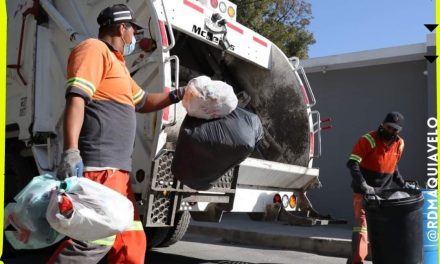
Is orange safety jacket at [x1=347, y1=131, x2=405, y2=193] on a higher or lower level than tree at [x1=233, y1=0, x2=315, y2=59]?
lower

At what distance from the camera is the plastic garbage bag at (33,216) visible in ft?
7.20

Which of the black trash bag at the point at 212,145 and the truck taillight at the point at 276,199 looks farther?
the truck taillight at the point at 276,199

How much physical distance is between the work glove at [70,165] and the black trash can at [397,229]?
254 centimetres

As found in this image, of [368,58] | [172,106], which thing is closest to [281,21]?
[368,58]

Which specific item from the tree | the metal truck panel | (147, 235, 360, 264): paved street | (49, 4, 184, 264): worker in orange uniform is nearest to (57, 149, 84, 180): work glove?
(49, 4, 184, 264): worker in orange uniform

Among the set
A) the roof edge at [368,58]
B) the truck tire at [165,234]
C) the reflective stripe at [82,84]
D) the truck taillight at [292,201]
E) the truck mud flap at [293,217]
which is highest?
the roof edge at [368,58]

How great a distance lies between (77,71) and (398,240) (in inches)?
107

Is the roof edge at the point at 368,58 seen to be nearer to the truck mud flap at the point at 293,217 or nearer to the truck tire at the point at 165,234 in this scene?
the truck mud flap at the point at 293,217

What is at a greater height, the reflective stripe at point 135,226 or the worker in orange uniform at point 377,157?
the worker in orange uniform at point 377,157

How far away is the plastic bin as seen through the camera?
421 cm

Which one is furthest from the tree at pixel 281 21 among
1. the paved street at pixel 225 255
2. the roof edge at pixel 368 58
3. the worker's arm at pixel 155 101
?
the worker's arm at pixel 155 101

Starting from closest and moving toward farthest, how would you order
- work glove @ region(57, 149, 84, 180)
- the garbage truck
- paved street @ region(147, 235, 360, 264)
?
work glove @ region(57, 149, 84, 180) → the garbage truck → paved street @ region(147, 235, 360, 264)

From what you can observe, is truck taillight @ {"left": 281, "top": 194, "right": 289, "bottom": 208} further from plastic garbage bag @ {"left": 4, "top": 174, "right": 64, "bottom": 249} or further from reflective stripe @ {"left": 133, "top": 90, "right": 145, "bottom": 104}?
plastic garbage bag @ {"left": 4, "top": 174, "right": 64, "bottom": 249}

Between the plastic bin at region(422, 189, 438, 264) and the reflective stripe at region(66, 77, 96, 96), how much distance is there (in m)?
2.88
